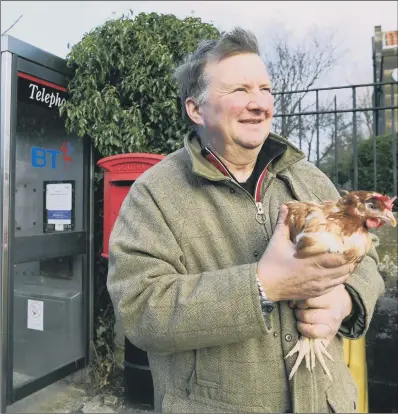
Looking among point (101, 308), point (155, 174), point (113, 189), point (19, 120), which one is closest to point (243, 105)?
point (155, 174)

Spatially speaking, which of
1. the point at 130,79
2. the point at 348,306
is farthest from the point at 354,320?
the point at 130,79

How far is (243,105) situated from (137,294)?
2.31 ft

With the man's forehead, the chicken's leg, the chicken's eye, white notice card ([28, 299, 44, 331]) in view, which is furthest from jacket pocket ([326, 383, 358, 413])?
white notice card ([28, 299, 44, 331])

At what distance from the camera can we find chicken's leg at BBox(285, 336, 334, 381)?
4.05 feet

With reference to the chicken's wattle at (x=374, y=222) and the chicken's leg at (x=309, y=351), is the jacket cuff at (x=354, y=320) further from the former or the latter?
the chicken's wattle at (x=374, y=222)

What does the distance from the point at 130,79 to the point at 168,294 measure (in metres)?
2.59

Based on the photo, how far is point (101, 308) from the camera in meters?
3.96

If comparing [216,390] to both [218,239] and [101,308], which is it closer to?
[218,239]

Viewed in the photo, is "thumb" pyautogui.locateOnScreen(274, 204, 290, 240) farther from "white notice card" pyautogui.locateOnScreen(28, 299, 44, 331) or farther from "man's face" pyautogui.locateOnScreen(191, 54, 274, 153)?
"white notice card" pyautogui.locateOnScreen(28, 299, 44, 331)

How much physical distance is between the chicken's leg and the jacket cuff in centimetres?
15

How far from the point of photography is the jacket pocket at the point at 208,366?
127cm

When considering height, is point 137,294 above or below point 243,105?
below

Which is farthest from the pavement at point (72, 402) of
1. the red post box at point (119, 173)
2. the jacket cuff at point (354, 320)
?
the jacket cuff at point (354, 320)

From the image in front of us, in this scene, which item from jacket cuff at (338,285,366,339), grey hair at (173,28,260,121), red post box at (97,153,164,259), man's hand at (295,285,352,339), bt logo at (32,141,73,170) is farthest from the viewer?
bt logo at (32,141,73,170)
